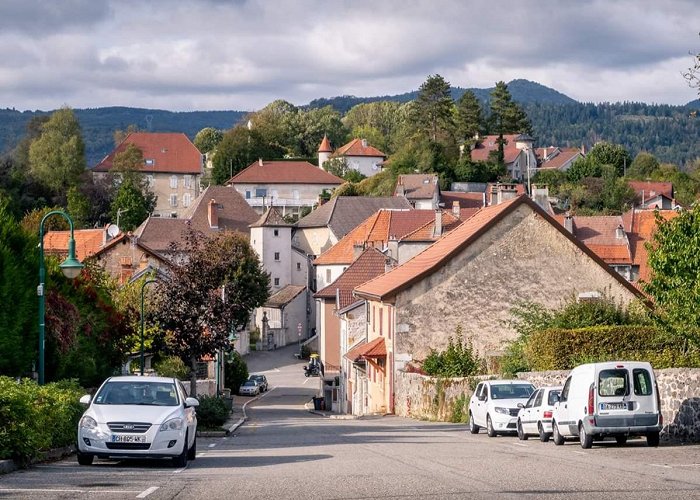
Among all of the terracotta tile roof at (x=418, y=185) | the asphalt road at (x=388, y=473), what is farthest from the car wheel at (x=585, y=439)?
the terracotta tile roof at (x=418, y=185)

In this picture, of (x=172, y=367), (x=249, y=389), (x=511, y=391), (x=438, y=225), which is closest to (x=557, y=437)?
(x=511, y=391)

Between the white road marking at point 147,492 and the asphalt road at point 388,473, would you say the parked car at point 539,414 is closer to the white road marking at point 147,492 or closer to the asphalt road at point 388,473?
the asphalt road at point 388,473

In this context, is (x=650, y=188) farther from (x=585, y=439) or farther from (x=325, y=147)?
(x=585, y=439)

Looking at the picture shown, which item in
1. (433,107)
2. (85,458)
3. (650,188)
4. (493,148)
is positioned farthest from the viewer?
(493,148)

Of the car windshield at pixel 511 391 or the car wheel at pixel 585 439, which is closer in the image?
the car wheel at pixel 585 439

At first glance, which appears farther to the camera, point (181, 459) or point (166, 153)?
point (166, 153)

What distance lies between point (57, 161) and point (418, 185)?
1721 inches

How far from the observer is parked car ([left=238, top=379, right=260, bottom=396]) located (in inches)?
3199

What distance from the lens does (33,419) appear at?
66.6ft

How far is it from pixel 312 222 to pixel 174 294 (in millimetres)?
85775

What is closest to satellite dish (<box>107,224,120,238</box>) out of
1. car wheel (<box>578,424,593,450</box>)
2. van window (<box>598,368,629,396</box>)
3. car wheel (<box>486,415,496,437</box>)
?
car wheel (<box>486,415,496,437</box>)

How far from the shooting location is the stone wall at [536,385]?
1017 inches

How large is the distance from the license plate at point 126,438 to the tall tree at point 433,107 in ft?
463

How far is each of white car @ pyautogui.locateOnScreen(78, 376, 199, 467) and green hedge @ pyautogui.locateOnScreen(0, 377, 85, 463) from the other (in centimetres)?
79
